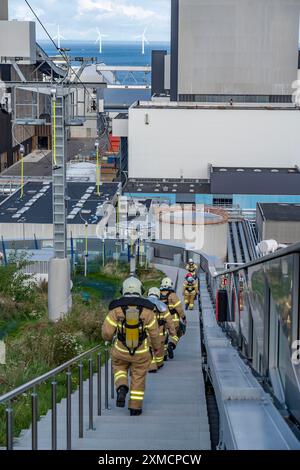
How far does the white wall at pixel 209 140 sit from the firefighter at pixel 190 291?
3620 cm

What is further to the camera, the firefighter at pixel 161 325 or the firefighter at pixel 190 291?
the firefighter at pixel 190 291

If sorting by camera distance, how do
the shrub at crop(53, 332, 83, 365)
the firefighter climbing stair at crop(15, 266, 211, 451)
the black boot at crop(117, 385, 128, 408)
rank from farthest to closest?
the shrub at crop(53, 332, 83, 365), the black boot at crop(117, 385, 128, 408), the firefighter climbing stair at crop(15, 266, 211, 451)

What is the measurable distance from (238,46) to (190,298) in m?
41.9

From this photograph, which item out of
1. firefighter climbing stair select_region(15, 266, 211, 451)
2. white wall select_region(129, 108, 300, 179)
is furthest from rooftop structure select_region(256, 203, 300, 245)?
firefighter climbing stair select_region(15, 266, 211, 451)

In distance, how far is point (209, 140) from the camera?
2055 inches

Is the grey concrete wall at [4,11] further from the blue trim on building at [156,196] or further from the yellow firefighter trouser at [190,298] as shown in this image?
the yellow firefighter trouser at [190,298]

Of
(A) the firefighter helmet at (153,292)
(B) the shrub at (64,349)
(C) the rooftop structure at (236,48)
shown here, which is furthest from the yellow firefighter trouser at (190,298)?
(C) the rooftop structure at (236,48)

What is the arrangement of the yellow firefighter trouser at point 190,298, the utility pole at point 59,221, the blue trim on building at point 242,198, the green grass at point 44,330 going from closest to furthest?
the green grass at point 44,330 → the utility pole at point 59,221 → the yellow firefighter trouser at point 190,298 → the blue trim on building at point 242,198

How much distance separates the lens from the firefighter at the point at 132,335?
6.68 metres

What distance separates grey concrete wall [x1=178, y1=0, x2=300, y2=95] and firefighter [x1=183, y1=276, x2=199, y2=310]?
4154 cm

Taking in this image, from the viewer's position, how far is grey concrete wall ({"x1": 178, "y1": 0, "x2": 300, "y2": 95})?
55500mm

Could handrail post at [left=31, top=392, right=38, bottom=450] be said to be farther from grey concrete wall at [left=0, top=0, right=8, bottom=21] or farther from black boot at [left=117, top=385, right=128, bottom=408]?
grey concrete wall at [left=0, top=0, right=8, bottom=21]

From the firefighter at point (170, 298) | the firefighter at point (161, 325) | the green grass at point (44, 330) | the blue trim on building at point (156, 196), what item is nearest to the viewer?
the green grass at point (44, 330)

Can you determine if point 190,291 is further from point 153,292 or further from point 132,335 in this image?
point 132,335
